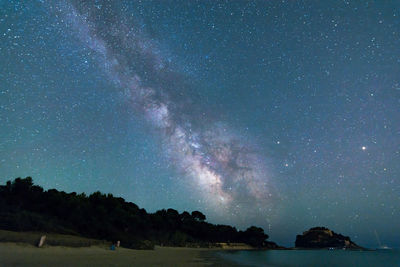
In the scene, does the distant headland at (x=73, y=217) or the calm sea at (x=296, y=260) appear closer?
the distant headland at (x=73, y=217)

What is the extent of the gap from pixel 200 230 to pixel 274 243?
96402 mm

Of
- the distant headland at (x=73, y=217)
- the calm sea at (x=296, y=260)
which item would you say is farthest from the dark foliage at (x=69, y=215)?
the calm sea at (x=296, y=260)

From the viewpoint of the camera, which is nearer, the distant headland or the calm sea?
the distant headland

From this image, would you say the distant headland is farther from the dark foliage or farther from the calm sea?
the calm sea

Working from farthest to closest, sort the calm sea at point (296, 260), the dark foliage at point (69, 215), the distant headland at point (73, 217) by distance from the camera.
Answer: the calm sea at point (296, 260) → the dark foliage at point (69, 215) → the distant headland at point (73, 217)

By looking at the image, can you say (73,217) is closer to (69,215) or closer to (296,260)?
(69,215)

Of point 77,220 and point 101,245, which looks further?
point 77,220

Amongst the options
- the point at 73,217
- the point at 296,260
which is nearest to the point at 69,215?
the point at 73,217

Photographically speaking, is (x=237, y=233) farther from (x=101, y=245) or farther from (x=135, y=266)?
(x=135, y=266)

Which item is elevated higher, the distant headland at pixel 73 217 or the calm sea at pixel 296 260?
the distant headland at pixel 73 217

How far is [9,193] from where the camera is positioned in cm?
4891

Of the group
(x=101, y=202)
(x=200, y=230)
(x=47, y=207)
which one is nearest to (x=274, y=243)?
(x=200, y=230)

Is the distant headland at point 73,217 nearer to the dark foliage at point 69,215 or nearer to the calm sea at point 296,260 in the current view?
the dark foliage at point 69,215

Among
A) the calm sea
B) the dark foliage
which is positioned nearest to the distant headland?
the dark foliage
